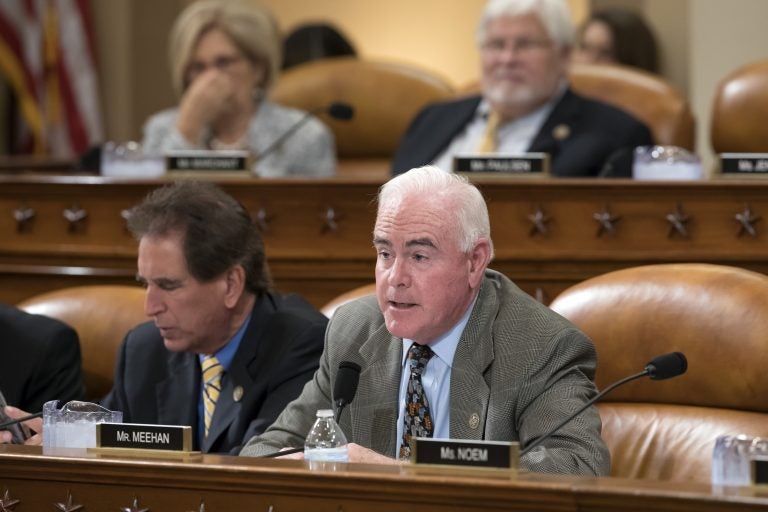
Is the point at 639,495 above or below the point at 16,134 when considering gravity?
below

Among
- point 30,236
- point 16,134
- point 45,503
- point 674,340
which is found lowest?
point 45,503

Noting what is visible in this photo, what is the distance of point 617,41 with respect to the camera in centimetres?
770

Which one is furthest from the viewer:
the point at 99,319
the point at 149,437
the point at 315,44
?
the point at 315,44

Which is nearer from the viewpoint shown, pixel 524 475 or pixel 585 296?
pixel 524 475

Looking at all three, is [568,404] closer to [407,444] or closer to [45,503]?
[407,444]

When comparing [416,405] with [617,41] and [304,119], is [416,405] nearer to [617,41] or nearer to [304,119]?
[304,119]

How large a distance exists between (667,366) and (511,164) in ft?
6.20

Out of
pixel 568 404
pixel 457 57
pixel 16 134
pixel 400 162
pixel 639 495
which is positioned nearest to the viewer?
pixel 639 495

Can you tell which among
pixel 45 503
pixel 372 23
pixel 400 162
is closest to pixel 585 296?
pixel 45 503

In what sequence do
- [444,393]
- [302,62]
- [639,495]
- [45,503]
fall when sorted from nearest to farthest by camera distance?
[639,495] < [45,503] < [444,393] < [302,62]

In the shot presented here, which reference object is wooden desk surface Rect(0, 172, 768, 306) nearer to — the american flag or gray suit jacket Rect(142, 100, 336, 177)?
gray suit jacket Rect(142, 100, 336, 177)

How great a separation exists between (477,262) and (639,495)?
1.01 meters

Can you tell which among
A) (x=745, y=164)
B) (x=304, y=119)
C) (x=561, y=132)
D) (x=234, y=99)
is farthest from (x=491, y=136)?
(x=745, y=164)

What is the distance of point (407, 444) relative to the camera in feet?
9.78
